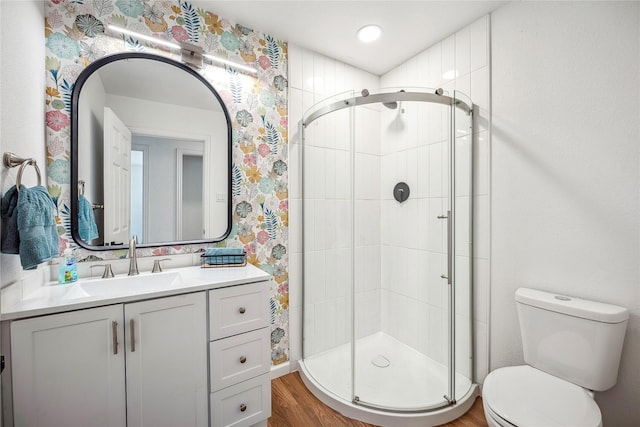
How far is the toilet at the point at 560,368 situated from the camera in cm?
111

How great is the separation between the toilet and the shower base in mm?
447

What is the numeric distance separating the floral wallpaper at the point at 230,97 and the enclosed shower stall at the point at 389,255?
0.22 meters

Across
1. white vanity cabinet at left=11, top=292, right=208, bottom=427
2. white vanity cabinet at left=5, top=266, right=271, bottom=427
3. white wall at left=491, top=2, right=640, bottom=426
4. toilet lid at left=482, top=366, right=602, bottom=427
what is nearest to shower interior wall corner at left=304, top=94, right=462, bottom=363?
white wall at left=491, top=2, right=640, bottom=426

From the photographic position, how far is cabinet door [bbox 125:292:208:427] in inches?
46.0

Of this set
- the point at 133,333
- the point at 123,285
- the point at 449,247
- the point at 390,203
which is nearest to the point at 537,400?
the point at 449,247

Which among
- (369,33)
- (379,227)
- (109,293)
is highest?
(369,33)

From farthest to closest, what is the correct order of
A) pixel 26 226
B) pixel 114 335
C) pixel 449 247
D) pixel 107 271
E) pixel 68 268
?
pixel 449 247
pixel 107 271
pixel 68 268
pixel 114 335
pixel 26 226

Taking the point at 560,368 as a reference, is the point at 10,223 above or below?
above

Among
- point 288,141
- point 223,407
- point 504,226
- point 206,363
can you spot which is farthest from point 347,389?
point 288,141

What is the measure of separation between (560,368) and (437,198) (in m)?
1.03

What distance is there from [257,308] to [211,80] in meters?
1.43

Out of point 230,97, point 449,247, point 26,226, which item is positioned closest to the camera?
point 26,226

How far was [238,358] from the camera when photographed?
4.62 ft

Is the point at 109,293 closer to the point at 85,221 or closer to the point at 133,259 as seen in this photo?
the point at 133,259
